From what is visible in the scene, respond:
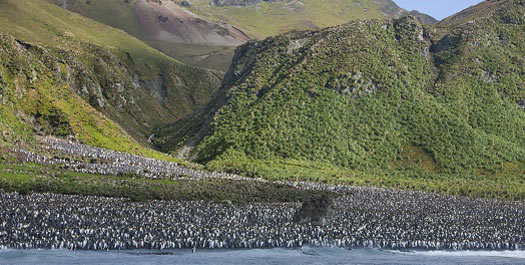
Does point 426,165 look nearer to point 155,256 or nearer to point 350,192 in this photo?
point 350,192

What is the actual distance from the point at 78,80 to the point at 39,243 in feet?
425

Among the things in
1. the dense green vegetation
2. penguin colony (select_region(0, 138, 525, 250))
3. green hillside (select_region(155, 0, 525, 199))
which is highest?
green hillside (select_region(155, 0, 525, 199))

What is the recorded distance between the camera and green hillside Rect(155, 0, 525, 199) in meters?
111

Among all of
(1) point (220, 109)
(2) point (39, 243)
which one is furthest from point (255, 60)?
(2) point (39, 243)

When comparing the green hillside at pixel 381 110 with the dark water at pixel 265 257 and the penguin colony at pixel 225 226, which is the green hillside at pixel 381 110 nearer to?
the penguin colony at pixel 225 226

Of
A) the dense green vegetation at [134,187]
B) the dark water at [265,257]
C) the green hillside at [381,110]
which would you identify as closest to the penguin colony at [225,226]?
the dark water at [265,257]

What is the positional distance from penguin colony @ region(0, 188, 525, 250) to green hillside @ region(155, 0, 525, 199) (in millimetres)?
32250

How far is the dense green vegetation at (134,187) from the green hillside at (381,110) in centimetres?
1966

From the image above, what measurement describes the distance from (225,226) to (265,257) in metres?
8.44

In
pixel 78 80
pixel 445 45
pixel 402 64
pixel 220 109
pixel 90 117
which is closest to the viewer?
pixel 90 117

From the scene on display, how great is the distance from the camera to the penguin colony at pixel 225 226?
48969 millimetres

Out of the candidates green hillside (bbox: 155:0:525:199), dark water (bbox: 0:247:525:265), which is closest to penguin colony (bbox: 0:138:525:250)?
dark water (bbox: 0:247:525:265)

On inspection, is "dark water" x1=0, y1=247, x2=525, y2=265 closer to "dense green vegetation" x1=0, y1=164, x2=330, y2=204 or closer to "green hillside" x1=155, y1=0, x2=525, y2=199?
"dense green vegetation" x1=0, y1=164, x2=330, y2=204

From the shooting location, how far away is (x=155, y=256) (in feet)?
151
